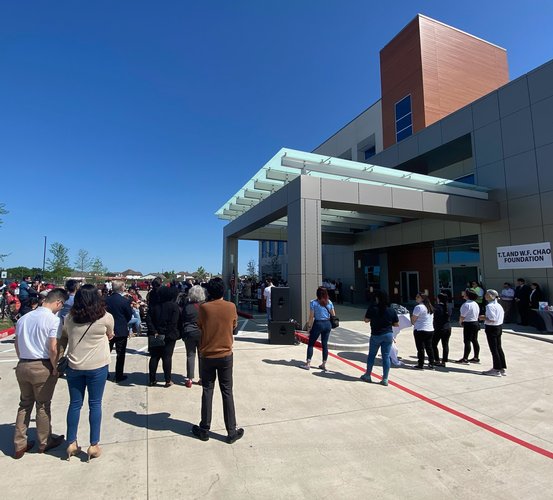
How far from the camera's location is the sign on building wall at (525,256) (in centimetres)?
1180

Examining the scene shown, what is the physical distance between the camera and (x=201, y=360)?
147 inches

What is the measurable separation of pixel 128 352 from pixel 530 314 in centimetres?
1347

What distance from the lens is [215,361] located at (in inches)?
145

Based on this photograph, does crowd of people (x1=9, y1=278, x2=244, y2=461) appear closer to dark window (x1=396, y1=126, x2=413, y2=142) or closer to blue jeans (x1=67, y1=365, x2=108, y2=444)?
blue jeans (x1=67, y1=365, x2=108, y2=444)

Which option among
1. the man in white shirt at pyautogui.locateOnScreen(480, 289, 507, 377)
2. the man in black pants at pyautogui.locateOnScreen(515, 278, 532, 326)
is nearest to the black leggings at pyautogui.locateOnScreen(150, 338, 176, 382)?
the man in white shirt at pyautogui.locateOnScreen(480, 289, 507, 377)

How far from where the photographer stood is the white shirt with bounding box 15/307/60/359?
3.23m

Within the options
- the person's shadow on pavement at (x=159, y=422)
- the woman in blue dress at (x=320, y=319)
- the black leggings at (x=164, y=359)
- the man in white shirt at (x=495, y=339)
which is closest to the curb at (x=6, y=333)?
the black leggings at (x=164, y=359)

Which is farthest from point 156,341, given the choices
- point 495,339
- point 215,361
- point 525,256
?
point 525,256

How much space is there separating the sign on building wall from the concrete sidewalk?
788 cm

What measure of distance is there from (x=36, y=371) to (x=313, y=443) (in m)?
3.01

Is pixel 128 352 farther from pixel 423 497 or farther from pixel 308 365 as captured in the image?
pixel 423 497

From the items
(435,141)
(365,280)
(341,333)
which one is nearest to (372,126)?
(435,141)

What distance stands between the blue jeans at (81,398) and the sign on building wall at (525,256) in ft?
47.7

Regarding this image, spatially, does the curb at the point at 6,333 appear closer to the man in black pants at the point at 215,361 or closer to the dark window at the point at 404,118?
the man in black pants at the point at 215,361
